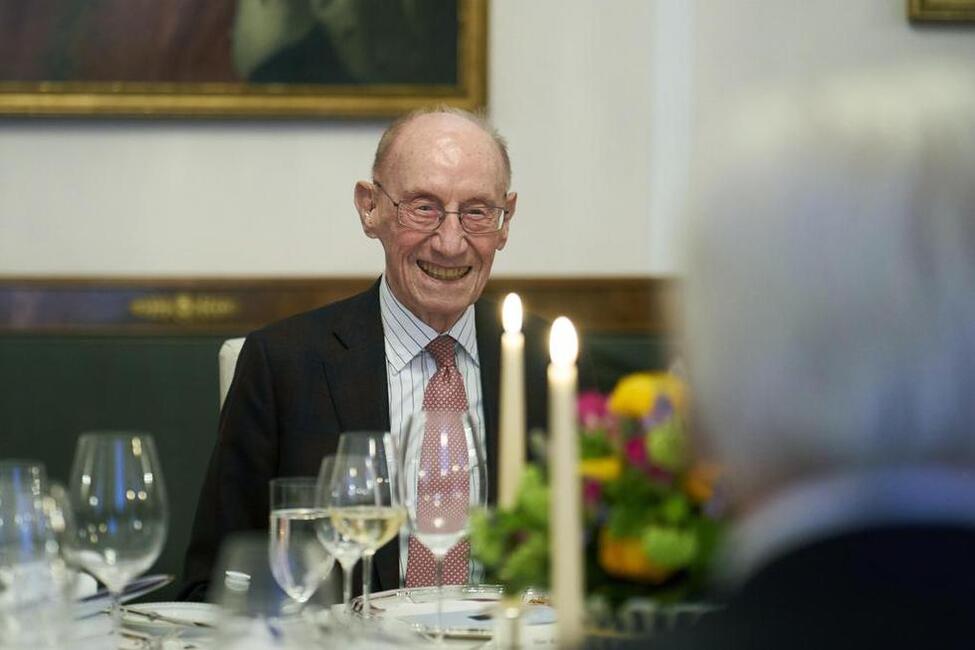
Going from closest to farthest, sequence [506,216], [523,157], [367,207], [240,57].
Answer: [506,216] → [367,207] → [240,57] → [523,157]

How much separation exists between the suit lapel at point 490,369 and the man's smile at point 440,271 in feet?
0.38

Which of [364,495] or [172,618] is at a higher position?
[364,495]

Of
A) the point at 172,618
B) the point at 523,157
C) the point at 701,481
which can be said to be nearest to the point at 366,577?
the point at 172,618

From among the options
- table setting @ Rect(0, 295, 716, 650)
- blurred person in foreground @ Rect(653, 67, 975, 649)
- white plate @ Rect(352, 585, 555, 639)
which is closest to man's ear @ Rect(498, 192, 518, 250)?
white plate @ Rect(352, 585, 555, 639)

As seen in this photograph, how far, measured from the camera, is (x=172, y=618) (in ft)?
6.59

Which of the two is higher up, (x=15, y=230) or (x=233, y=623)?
(x=15, y=230)

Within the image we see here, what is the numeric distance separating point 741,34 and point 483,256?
134cm

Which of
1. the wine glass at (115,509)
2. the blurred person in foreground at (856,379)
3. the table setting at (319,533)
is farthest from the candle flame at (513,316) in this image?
the blurred person in foreground at (856,379)

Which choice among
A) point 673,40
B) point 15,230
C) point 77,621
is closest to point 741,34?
point 673,40

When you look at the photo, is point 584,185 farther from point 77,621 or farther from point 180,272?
point 77,621

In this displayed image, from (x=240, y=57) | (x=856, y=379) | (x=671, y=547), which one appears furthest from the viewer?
(x=240, y=57)

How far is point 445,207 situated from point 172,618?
128 centimetres

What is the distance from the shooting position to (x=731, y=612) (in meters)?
0.97

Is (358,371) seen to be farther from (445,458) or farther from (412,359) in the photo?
(445,458)
